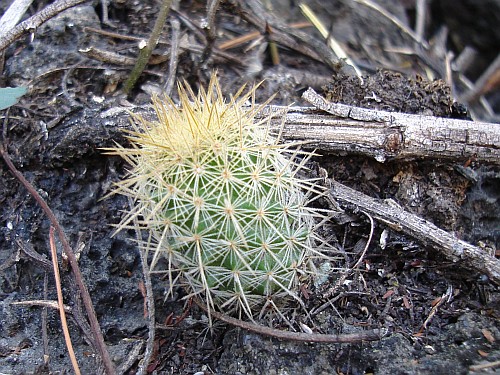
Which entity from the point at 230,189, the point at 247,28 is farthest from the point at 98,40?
the point at 230,189

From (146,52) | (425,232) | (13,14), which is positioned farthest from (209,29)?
(425,232)

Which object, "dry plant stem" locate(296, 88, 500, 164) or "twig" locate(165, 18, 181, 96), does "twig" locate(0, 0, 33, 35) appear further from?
"dry plant stem" locate(296, 88, 500, 164)

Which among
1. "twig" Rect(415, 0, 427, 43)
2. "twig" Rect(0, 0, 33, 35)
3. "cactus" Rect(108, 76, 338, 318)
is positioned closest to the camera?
"cactus" Rect(108, 76, 338, 318)

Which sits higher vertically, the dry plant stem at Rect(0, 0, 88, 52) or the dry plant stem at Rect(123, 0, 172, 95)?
the dry plant stem at Rect(0, 0, 88, 52)

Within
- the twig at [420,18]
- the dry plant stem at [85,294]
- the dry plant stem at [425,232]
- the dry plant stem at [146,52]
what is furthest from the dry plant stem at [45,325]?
the twig at [420,18]

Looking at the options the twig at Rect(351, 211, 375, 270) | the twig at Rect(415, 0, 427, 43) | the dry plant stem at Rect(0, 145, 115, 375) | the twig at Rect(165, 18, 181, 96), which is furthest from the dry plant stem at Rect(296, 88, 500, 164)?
the twig at Rect(415, 0, 427, 43)

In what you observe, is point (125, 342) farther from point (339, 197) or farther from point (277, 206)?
point (339, 197)

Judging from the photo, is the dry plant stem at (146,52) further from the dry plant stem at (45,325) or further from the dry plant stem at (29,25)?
the dry plant stem at (45,325)
